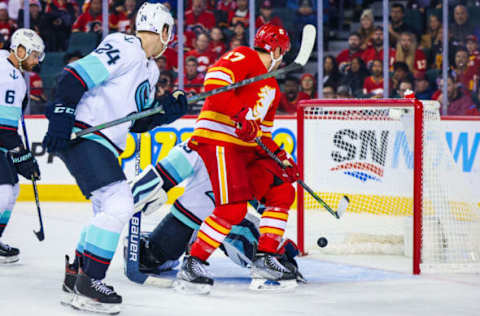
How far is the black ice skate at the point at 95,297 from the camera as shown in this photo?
295cm

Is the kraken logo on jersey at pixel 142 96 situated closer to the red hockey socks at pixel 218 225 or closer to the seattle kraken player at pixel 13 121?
the red hockey socks at pixel 218 225

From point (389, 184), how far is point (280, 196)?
122cm

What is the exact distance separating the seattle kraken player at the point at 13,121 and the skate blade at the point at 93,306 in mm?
1215

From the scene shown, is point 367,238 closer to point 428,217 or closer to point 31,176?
point 428,217

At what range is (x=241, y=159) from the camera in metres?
3.50

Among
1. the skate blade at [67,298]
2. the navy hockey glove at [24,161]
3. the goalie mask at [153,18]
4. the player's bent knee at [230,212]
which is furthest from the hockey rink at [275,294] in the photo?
the goalie mask at [153,18]

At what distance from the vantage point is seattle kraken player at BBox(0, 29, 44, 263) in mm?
3990

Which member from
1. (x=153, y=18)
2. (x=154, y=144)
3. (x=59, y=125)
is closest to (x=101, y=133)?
(x=59, y=125)

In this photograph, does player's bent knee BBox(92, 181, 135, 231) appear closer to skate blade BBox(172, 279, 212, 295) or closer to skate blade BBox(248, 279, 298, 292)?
skate blade BBox(172, 279, 212, 295)

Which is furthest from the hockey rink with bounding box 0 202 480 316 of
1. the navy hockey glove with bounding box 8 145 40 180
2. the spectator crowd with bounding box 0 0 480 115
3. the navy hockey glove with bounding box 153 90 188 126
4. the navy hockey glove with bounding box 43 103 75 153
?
the spectator crowd with bounding box 0 0 480 115

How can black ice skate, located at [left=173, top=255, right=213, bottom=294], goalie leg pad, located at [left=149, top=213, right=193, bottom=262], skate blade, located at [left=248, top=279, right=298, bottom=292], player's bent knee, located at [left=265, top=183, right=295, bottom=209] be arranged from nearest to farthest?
black ice skate, located at [left=173, top=255, right=213, bottom=294], skate blade, located at [left=248, top=279, right=298, bottom=292], player's bent knee, located at [left=265, top=183, right=295, bottom=209], goalie leg pad, located at [left=149, top=213, right=193, bottom=262]

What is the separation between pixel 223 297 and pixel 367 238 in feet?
5.02

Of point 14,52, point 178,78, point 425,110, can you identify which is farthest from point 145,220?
point 425,110

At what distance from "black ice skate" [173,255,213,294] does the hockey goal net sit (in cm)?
108
